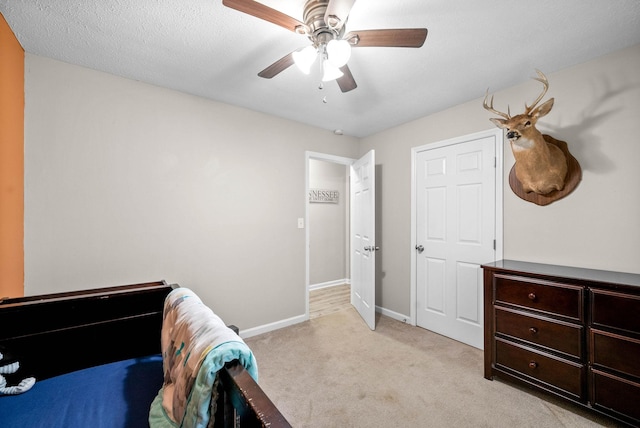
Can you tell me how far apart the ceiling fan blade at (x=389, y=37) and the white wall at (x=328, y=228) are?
326cm

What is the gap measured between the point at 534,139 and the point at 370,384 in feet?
7.11

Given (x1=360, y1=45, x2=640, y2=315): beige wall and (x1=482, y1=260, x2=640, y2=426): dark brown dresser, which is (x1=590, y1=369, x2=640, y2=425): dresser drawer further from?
(x1=360, y1=45, x2=640, y2=315): beige wall

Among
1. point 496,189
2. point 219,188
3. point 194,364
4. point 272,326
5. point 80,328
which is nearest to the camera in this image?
point 194,364

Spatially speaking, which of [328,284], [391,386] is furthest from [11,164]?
[328,284]

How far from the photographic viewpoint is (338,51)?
1309mm

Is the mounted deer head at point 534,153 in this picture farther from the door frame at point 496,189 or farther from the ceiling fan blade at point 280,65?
the ceiling fan blade at point 280,65

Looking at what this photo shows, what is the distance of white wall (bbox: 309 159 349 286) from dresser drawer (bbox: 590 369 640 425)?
11.7ft

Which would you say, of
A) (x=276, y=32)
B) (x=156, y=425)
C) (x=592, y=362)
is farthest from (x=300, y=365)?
(x=276, y=32)

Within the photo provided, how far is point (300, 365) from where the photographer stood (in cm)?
232

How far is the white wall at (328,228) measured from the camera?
4773mm

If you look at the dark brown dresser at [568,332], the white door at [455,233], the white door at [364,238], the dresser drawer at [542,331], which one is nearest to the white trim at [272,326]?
the white door at [364,238]

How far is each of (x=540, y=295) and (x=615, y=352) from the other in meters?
0.43

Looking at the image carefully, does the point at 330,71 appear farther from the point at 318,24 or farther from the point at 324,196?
the point at 324,196

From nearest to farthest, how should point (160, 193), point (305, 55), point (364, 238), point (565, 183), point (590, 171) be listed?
1. point (305, 55)
2. point (590, 171)
3. point (565, 183)
4. point (160, 193)
5. point (364, 238)
